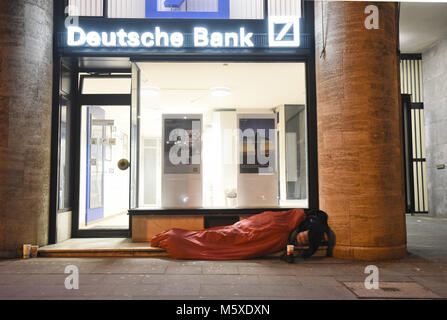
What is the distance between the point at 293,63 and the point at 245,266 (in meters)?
4.46

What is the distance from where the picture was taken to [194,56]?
7156mm

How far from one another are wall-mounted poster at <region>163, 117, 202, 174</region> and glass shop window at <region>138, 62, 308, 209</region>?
21mm

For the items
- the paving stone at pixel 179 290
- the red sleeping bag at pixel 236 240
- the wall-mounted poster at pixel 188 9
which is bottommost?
the paving stone at pixel 179 290

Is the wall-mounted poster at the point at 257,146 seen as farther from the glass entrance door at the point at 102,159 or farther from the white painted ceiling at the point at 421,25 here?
the white painted ceiling at the point at 421,25

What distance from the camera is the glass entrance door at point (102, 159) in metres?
7.95

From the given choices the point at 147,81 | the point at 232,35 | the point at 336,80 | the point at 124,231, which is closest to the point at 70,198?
the point at 124,231

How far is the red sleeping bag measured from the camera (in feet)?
19.4

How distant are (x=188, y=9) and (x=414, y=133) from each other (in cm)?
1007

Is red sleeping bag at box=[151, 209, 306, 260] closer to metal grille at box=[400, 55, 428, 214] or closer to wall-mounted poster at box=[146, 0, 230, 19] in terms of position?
wall-mounted poster at box=[146, 0, 230, 19]

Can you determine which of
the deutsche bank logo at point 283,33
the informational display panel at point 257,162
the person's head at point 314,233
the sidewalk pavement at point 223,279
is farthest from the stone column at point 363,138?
the informational display panel at point 257,162

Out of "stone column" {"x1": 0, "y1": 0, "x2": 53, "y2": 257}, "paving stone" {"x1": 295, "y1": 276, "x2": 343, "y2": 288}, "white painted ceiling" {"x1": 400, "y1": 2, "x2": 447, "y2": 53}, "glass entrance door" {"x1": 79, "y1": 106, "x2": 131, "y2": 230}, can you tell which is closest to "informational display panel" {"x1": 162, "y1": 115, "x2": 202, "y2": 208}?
"glass entrance door" {"x1": 79, "y1": 106, "x2": 131, "y2": 230}

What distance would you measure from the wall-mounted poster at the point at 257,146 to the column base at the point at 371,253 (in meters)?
2.26

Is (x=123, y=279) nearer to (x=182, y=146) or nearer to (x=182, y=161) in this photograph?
(x=182, y=161)

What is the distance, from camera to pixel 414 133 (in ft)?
43.0
